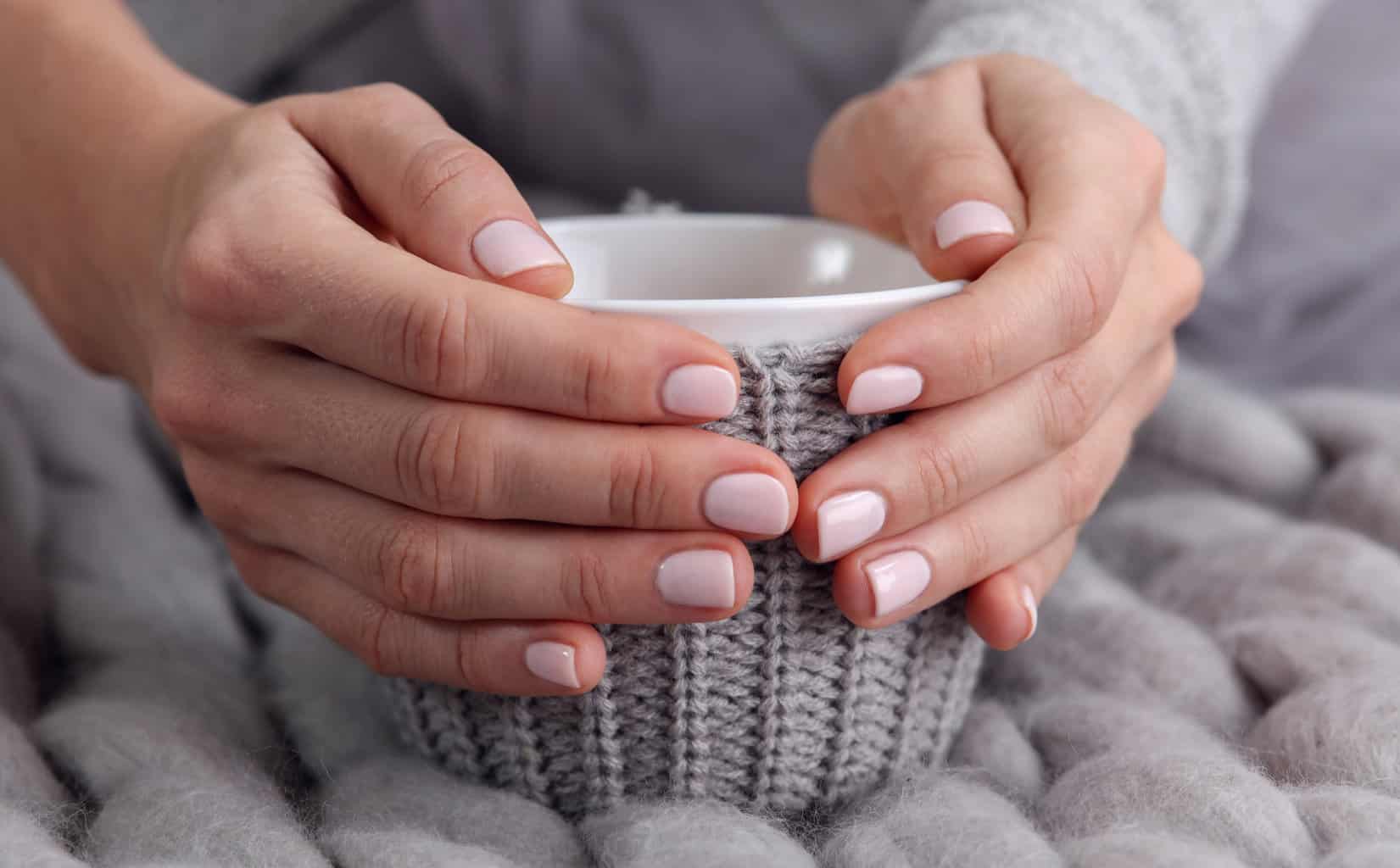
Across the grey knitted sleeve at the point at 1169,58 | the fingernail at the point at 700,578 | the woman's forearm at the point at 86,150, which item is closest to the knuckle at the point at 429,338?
the fingernail at the point at 700,578

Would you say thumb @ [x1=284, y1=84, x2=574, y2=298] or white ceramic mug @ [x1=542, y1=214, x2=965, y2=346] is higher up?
thumb @ [x1=284, y1=84, x2=574, y2=298]

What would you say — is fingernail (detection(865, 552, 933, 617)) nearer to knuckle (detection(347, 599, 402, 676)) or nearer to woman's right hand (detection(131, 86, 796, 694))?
woman's right hand (detection(131, 86, 796, 694))

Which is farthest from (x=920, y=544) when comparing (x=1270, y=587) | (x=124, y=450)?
(x=124, y=450)

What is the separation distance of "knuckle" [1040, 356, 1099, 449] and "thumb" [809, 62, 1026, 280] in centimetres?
6

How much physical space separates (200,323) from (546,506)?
0.19 metres

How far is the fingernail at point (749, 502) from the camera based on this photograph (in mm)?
443

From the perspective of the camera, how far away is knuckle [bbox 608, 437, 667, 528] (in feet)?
1.46

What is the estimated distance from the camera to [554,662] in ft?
1.56

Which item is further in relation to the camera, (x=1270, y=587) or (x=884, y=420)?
(x=1270, y=587)

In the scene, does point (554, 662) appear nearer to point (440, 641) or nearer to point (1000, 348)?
point (440, 641)

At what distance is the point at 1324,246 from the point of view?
1047mm

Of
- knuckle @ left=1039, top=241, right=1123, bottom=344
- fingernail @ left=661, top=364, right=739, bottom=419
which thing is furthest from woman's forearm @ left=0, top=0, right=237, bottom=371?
knuckle @ left=1039, top=241, right=1123, bottom=344

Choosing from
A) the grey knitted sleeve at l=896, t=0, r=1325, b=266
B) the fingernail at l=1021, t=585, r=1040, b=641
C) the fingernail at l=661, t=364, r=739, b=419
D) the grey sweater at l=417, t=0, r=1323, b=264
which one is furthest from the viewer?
the grey sweater at l=417, t=0, r=1323, b=264

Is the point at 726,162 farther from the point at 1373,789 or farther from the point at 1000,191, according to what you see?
the point at 1373,789
